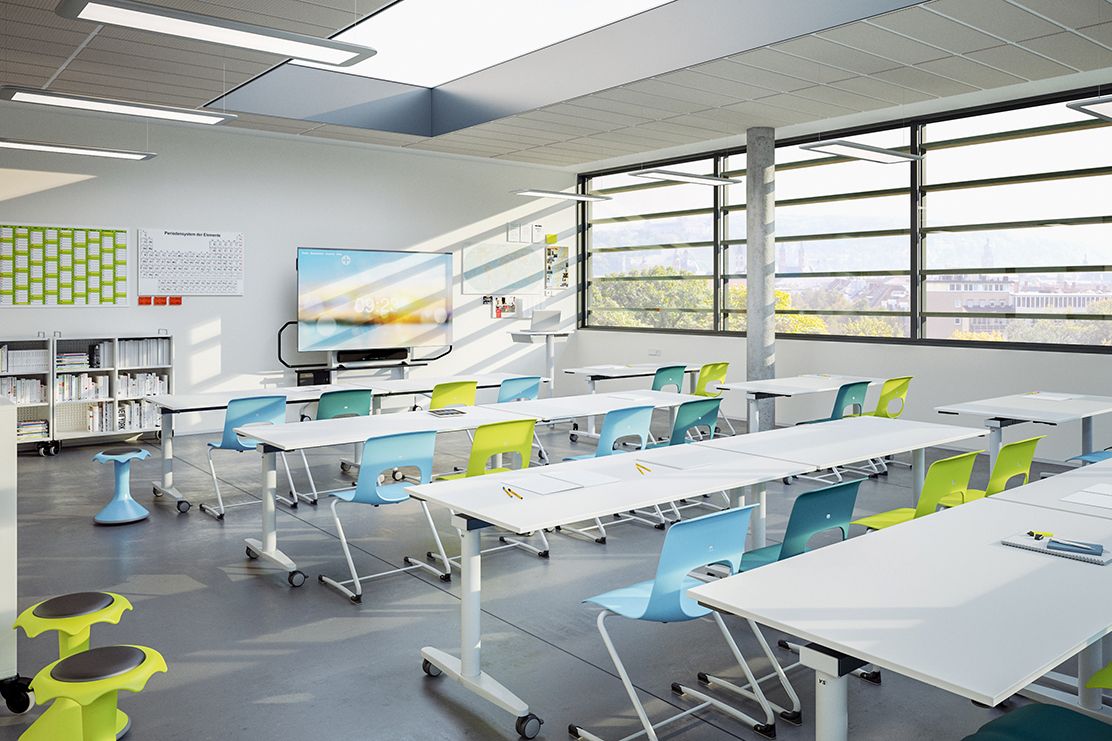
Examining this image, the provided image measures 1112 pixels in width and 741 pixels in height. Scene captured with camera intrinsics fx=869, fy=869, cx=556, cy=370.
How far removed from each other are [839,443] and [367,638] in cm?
257

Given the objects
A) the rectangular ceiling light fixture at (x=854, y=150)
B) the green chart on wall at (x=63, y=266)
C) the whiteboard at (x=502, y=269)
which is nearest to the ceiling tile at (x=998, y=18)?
the rectangular ceiling light fixture at (x=854, y=150)

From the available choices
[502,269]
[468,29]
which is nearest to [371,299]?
[502,269]

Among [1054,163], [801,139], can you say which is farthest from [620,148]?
[1054,163]

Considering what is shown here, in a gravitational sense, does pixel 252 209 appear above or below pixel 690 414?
above

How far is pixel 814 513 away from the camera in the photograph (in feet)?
10.5

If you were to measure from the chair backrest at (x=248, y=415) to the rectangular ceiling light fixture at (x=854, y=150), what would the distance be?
4.69 m

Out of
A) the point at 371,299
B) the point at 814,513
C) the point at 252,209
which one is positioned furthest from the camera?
the point at 371,299

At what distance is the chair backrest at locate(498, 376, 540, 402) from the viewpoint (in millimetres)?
7203

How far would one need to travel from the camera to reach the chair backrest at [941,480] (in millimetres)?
3670

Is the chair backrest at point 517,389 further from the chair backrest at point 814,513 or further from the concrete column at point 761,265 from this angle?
the chair backrest at point 814,513

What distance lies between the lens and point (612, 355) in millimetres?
12219

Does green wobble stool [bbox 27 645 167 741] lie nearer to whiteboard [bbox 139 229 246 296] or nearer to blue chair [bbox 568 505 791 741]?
blue chair [bbox 568 505 791 741]

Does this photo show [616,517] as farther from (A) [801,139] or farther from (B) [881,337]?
(A) [801,139]

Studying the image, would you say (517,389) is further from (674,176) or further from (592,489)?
(592,489)
